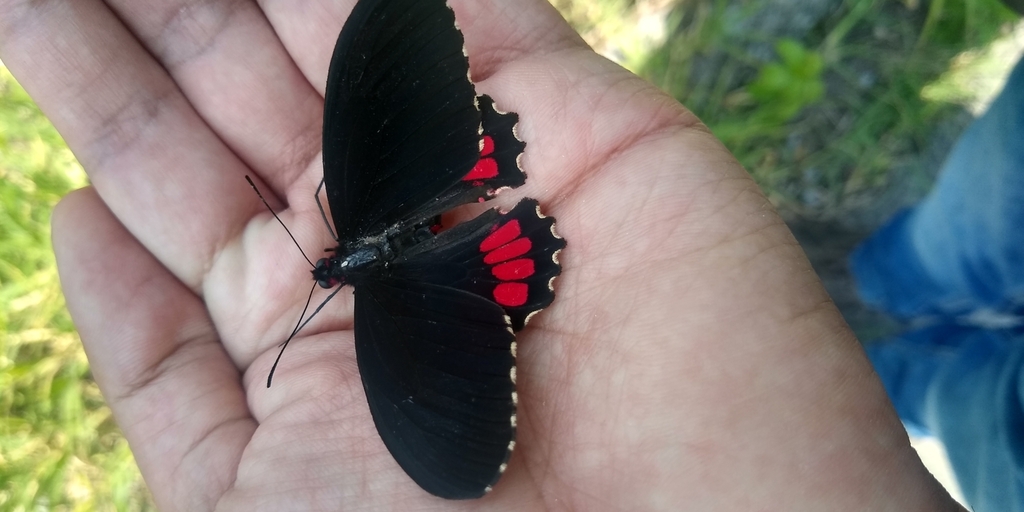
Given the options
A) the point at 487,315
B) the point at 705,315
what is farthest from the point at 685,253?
the point at 487,315

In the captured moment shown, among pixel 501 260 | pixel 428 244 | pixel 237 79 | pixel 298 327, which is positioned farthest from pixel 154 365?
pixel 501 260

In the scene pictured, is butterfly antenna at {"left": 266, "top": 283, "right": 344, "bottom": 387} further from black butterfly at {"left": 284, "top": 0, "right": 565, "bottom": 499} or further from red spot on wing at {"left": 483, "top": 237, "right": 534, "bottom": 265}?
red spot on wing at {"left": 483, "top": 237, "right": 534, "bottom": 265}

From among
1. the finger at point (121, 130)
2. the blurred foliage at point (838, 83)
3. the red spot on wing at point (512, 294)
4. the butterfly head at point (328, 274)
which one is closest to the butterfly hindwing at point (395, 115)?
the butterfly head at point (328, 274)

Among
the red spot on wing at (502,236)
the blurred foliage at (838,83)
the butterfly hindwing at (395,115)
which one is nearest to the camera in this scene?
the butterfly hindwing at (395,115)

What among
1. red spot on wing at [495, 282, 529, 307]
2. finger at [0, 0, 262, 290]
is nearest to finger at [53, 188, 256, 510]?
finger at [0, 0, 262, 290]

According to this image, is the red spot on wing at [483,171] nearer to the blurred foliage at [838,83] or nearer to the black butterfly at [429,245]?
the black butterfly at [429,245]

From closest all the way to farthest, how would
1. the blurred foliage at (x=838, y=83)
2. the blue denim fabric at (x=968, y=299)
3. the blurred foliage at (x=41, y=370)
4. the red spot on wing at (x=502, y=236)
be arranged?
the red spot on wing at (x=502, y=236) → the blue denim fabric at (x=968, y=299) → the blurred foliage at (x=41, y=370) → the blurred foliage at (x=838, y=83)

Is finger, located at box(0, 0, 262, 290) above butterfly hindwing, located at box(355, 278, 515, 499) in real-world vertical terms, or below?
above
